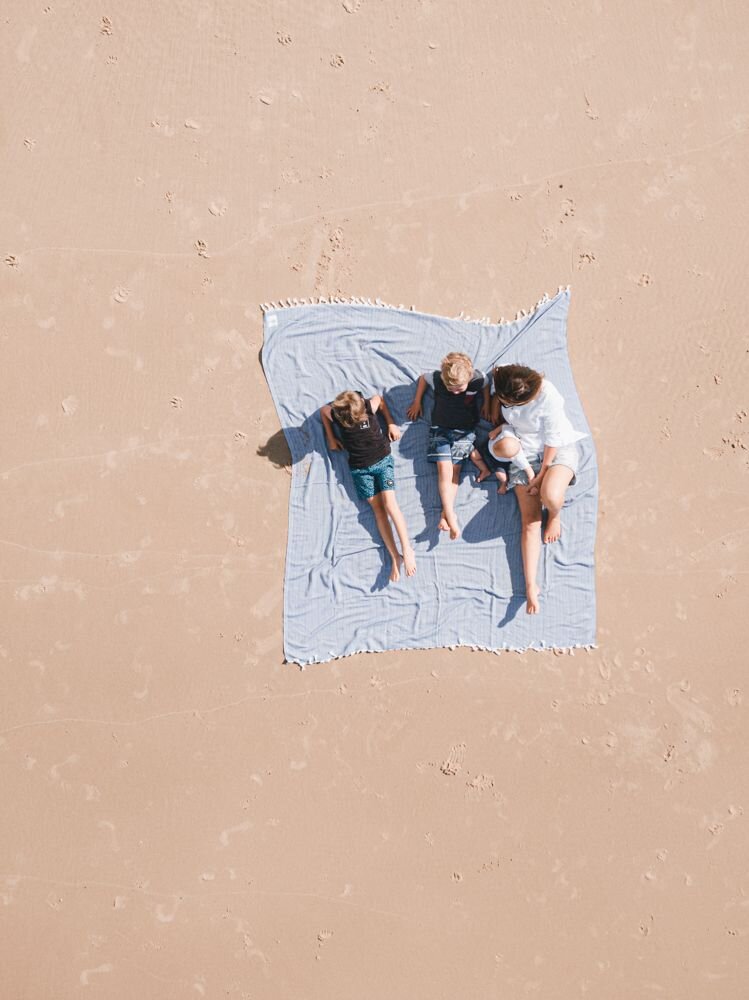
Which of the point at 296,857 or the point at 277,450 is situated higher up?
the point at 277,450

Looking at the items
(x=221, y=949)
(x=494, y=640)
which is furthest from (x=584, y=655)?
(x=221, y=949)

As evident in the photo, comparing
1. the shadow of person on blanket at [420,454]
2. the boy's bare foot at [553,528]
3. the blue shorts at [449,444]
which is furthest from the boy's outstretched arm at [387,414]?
the boy's bare foot at [553,528]

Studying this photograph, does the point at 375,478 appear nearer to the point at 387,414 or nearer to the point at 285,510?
the point at 387,414

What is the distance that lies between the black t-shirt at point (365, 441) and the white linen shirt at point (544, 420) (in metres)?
0.76

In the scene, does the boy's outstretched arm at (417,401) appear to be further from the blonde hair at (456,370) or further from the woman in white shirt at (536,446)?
the woman in white shirt at (536,446)

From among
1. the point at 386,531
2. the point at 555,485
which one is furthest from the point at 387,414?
the point at 555,485

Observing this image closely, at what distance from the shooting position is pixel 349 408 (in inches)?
148

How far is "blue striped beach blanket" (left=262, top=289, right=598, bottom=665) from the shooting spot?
4.09m

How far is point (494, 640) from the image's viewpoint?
424 cm

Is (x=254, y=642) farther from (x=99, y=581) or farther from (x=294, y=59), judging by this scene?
(x=294, y=59)

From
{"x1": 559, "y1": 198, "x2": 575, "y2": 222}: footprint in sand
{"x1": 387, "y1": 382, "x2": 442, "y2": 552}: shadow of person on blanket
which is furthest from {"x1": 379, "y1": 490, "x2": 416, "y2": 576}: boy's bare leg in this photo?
{"x1": 559, "y1": 198, "x2": 575, "y2": 222}: footprint in sand

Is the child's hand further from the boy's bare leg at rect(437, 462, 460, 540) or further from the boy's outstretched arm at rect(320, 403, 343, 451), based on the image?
the boy's outstretched arm at rect(320, 403, 343, 451)

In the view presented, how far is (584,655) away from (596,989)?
2171 millimetres

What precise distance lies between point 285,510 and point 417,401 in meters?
1.10
